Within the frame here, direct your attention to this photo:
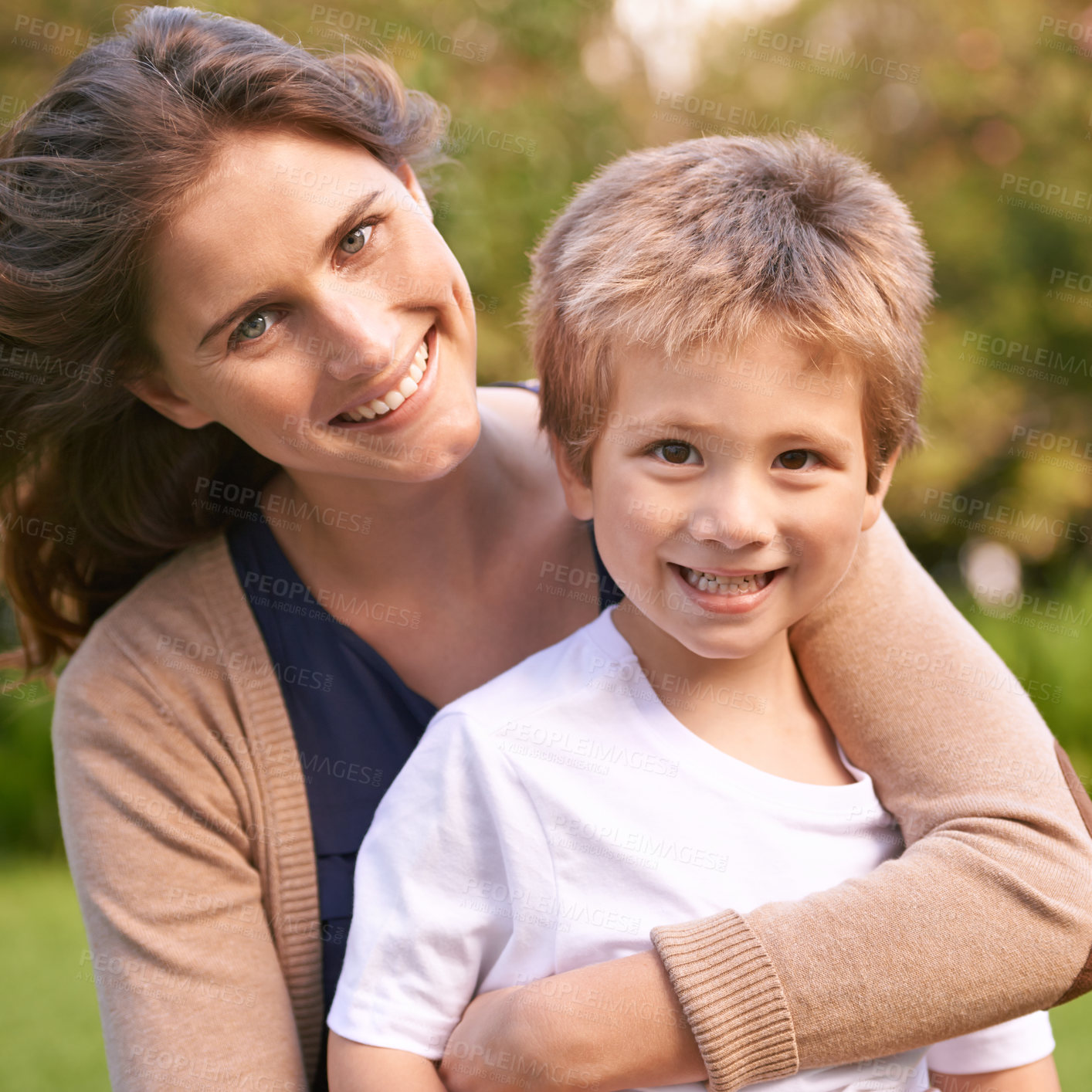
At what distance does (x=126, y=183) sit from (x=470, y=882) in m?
1.11

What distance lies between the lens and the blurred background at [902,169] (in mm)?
4863

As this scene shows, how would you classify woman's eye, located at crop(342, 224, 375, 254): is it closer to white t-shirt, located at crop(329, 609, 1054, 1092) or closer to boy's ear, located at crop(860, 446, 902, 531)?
white t-shirt, located at crop(329, 609, 1054, 1092)

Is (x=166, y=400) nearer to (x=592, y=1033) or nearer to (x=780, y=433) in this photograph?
(x=780, y=433)

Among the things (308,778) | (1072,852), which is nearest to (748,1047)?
(1072,852)

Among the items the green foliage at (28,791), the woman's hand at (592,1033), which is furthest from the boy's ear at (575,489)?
the green foliage at (28,791)

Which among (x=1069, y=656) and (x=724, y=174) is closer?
(x=724, y=174)

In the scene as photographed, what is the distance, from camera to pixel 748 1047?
4.65ft

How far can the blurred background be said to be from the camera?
16.0 ft

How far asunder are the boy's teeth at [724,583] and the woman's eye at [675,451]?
15 centimetres

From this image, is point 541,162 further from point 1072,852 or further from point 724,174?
point 1072,852

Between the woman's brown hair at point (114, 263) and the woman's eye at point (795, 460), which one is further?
the woman's brown hair at point (114, 263)

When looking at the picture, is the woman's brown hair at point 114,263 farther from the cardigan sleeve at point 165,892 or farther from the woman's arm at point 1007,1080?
the woman's arm at point 1007,1080

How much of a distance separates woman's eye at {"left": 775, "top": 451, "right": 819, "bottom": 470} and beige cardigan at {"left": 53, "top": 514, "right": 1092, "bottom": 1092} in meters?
0.34

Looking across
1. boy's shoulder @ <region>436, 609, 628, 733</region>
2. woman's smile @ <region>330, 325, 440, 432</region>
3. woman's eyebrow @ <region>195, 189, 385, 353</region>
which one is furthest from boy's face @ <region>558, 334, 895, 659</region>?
woman's eyebrow @ <region>195, 189, 385, 353</region>
